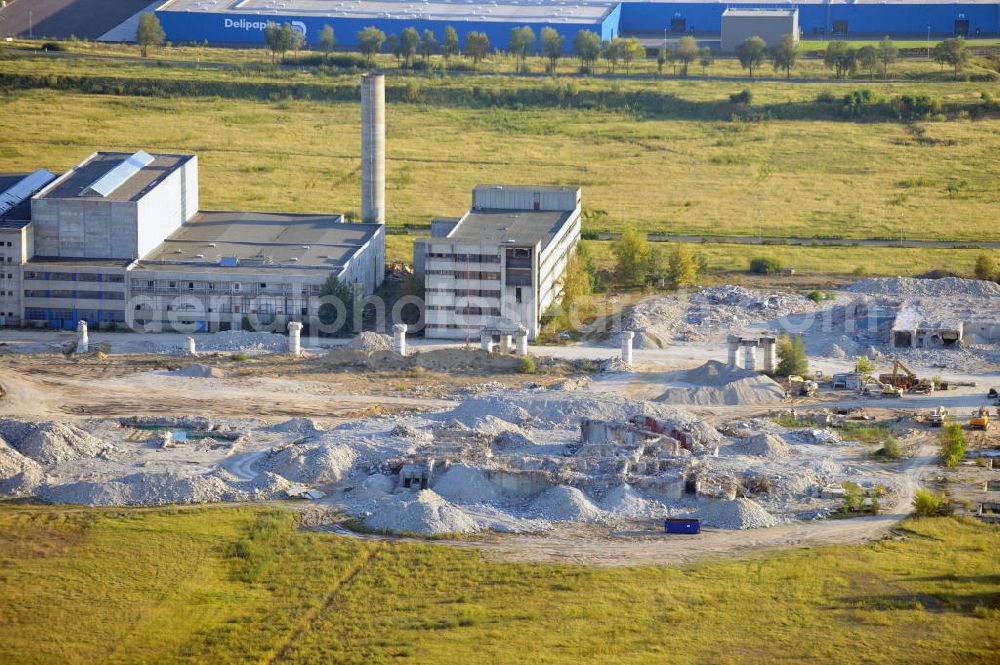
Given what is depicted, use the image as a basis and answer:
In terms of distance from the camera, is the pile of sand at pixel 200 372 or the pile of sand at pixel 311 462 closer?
the pile of sand at pixel 311 462

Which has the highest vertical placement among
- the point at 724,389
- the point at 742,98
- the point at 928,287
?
the point at 742,98

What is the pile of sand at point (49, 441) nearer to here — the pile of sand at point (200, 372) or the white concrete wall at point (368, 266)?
the pile of sand at point (200, 372)

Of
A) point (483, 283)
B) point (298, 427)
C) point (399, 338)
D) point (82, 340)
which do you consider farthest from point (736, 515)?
point (82, 340)

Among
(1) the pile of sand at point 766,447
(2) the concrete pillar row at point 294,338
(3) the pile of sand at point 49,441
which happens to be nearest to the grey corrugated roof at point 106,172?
(2) the concrete pillar row at point 294,338

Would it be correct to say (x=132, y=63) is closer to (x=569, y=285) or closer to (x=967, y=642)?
(x=569, y=285)

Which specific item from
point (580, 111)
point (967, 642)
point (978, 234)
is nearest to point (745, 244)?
point (978, 234)

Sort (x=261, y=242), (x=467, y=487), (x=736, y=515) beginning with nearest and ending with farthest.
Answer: (x=736, y=515), (x=467, y=487), (x=261, y=242)

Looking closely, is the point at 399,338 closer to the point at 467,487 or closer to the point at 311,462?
the point at 311,462
